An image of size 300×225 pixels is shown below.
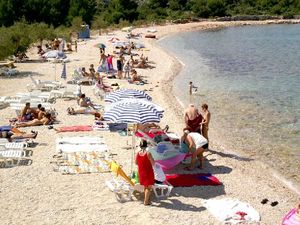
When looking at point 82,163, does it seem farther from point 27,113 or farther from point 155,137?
point 27,113

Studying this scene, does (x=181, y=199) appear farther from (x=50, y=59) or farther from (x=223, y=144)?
(x=50, y=59)

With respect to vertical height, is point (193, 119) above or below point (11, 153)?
above

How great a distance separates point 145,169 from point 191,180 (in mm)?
1974

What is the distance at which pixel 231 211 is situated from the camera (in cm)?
957

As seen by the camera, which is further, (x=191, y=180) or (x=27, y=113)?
(x=27, y=113)

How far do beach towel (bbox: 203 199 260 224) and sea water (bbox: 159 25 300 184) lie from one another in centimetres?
302

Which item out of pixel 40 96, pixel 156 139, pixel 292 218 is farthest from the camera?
pixel 40 96

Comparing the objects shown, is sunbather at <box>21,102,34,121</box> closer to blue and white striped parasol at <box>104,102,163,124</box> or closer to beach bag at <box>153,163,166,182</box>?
blue and white striped parasol at <box>104,102,163,124</box>

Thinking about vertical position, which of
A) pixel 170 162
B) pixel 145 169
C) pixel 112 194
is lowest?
pixel 112 194

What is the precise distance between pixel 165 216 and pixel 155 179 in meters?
1.23

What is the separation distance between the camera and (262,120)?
17.8 metres

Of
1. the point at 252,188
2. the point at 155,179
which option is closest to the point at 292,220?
the point at 252,188

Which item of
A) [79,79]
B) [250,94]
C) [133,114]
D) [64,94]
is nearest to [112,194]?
[133,114]

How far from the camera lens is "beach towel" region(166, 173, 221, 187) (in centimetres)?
1106
